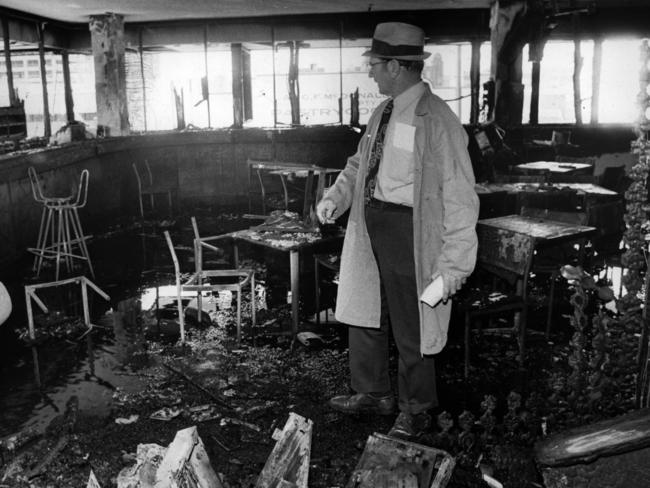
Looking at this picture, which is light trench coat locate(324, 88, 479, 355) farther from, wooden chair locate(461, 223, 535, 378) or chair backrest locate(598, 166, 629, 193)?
chair backrest locate(598, 166, 629, 193)

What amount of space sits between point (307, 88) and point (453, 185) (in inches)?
489

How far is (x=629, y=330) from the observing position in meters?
3.76

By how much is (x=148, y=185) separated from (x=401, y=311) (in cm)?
931

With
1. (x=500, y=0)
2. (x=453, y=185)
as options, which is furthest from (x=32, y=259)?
(x=500, y=0)

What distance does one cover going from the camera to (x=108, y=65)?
13211 millimetres

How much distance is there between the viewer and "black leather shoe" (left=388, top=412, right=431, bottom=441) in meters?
3.89

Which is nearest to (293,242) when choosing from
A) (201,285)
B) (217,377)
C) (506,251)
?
(201,285)

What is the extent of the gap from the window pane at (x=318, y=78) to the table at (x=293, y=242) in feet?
32.6

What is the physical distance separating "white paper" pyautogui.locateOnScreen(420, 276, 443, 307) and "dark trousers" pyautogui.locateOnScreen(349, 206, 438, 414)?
0.34m

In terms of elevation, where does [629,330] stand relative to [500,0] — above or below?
below

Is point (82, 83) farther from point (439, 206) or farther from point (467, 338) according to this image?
point (439, 206)

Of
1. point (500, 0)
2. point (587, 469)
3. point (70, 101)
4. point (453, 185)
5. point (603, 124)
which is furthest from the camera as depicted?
point (70, 101)

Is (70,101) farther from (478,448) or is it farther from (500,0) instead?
(478,448)

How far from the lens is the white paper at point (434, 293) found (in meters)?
3.42
